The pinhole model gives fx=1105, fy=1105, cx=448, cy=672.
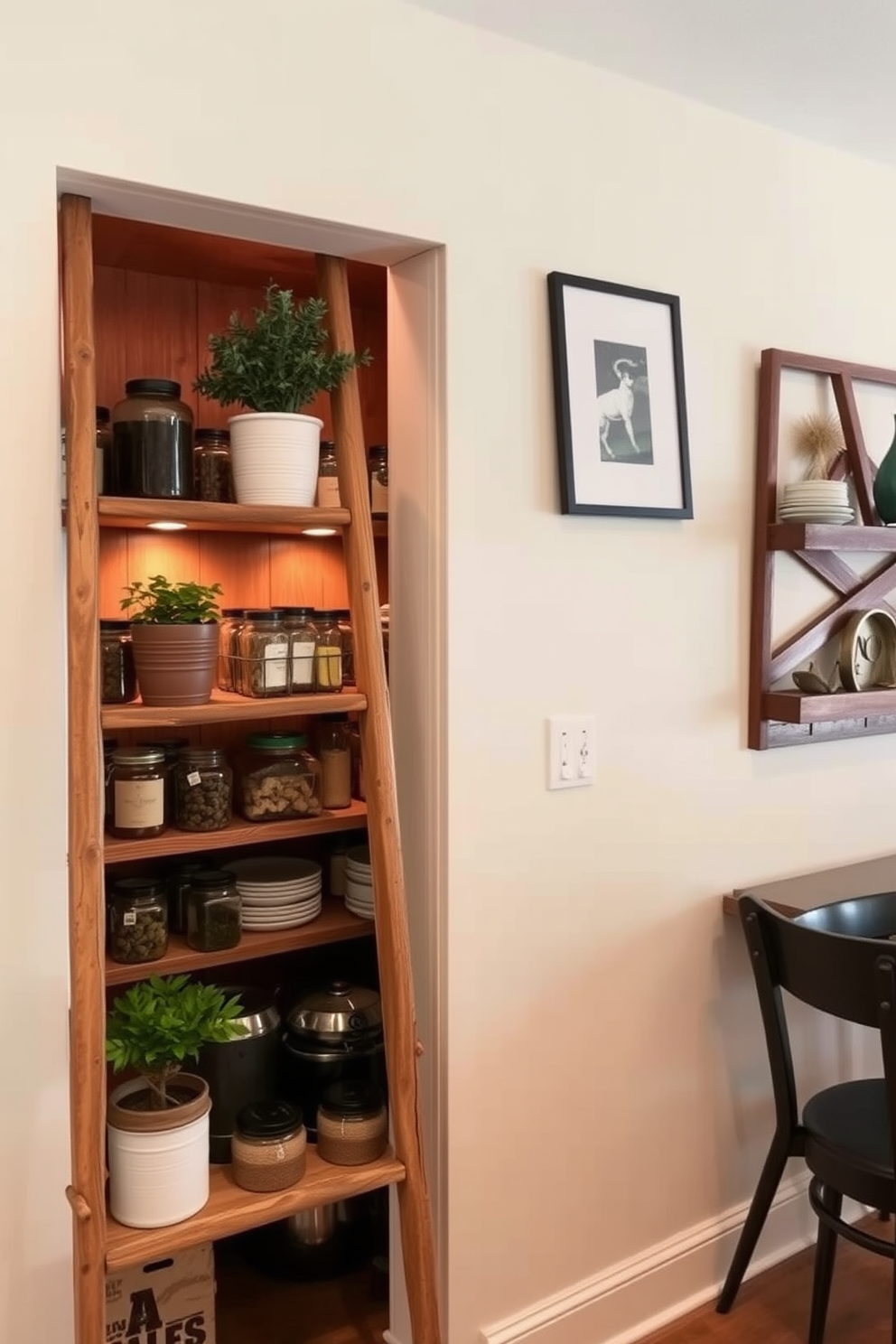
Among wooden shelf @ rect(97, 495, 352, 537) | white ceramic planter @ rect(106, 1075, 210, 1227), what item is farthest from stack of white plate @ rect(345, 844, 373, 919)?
wooden shelf @ rect(97, 495, 352, 537)

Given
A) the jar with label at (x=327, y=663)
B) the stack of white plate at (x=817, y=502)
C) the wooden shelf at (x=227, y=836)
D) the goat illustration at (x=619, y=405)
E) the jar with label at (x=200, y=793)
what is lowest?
the wooden shelf at (x=227, y=836)

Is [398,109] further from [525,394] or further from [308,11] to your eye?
[525,394]

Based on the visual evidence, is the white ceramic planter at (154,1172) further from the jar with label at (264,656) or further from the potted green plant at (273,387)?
the potted green plant at (273,387)

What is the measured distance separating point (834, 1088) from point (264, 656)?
1.38 meters

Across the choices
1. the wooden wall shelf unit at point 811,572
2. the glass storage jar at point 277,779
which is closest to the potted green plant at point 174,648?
the glass storage jar at point 277,779

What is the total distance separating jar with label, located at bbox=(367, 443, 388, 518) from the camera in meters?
2.21

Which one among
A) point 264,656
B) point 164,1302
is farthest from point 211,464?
point 164,1302

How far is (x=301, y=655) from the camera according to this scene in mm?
1858

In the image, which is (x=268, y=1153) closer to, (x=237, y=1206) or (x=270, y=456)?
(x=237, y=1206)

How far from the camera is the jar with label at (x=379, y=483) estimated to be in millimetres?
2205

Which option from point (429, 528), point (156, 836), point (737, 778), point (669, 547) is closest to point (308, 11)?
point (429, 528)

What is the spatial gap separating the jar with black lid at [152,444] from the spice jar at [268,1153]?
971 mm

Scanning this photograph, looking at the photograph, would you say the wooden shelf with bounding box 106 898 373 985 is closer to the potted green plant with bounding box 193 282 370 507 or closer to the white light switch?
the white light switch

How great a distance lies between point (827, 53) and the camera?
1.96 meters
